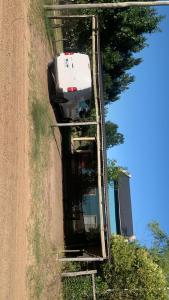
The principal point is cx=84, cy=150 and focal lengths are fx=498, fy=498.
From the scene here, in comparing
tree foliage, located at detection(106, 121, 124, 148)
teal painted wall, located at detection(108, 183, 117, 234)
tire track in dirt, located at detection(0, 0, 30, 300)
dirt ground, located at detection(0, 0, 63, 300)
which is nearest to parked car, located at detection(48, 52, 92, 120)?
dirt ground, located at detection(0, 0, 63, 300)

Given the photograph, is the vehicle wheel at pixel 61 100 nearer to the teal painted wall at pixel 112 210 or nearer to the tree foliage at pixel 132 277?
the tree foliage at pixel 132 277

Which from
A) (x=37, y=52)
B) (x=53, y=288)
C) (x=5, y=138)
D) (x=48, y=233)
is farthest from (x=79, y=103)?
(x=5, y=138)

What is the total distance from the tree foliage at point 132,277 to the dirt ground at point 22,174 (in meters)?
2.03

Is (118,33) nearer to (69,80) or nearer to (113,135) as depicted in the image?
(69,80)

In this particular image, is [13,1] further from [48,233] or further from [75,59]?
[48,233]

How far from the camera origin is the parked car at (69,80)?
17.8 m

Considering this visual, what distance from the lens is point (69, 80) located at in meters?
18.0

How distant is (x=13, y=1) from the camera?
1308 cm

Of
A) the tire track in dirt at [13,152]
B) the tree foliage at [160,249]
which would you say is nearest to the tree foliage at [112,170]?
the tree foliage at [160,249]

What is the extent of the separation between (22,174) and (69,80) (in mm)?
6236

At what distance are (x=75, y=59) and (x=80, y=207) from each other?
589 centimetres

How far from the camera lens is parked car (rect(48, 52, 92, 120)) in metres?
17.8

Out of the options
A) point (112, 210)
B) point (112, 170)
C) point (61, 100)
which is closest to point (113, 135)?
point (112, 210)

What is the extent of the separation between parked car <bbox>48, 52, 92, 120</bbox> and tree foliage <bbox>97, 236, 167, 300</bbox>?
579 cm
